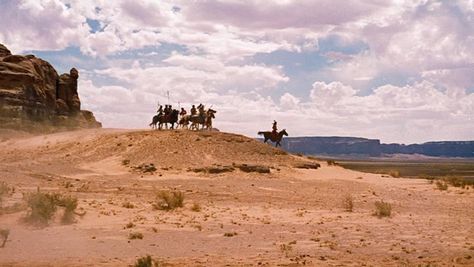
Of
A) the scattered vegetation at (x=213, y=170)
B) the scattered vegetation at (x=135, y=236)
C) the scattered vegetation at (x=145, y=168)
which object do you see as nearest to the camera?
the scattered vegetation at (x=135, y=236)

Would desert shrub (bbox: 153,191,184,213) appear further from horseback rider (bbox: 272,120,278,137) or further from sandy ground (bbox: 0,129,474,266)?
horseback rider (bbox: 272,120,278,137)

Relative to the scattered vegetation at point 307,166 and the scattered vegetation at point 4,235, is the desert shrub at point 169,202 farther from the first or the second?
the scattered vegetation at point 307,166

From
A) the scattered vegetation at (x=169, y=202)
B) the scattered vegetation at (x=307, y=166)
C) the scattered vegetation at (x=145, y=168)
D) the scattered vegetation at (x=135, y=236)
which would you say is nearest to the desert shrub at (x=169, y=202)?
the scattered vegetation at (x=169, y=202)

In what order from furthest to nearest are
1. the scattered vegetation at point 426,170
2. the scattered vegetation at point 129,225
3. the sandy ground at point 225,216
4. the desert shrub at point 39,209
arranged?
the scattered vegetation at point 426,170, the scattered vegetation at point 129,225, the desert shrub at point 39,209, the sandy ground at point 225,216

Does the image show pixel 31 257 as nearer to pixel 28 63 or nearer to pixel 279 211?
pixel 279 211

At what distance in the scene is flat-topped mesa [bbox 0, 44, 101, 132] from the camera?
6291 cm

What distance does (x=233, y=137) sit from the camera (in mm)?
40906

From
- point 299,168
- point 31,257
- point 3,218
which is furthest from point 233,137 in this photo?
point 31,257

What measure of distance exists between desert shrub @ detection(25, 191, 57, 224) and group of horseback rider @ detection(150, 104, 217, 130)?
2718cm

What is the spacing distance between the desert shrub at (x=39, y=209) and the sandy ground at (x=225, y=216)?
12.0 inches

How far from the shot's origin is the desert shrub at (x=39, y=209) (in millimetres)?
16422

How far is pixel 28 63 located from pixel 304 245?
6260 centimetres

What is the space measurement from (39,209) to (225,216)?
6.13 meters

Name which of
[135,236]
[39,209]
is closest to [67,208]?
[39,209]
